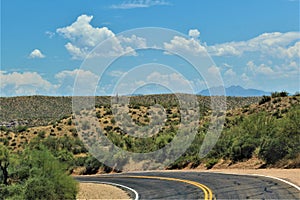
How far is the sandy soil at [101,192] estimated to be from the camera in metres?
23.1

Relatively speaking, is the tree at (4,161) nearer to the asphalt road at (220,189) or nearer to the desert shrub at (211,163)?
the asphalt road at (220,189)

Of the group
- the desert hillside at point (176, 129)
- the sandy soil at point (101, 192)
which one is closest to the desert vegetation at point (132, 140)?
the desert hillside at point (176, 129)

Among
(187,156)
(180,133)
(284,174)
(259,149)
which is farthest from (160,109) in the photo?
(284,174)

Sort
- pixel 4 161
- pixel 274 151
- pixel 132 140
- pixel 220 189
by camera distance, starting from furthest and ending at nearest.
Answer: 1. pixel 132 140
2. pixel 274 151
3. pixel 4 161
4. pixel 220 189

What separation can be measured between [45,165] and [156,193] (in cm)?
519

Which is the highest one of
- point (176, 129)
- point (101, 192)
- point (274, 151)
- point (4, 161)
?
point (176, 129)

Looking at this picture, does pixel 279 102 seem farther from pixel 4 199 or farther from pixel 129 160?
pixel 4 199

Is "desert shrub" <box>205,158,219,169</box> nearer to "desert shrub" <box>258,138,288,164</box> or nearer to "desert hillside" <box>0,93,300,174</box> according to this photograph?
"desert hillside" <box>0,93,300,174</box>

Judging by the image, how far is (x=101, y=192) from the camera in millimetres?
25094

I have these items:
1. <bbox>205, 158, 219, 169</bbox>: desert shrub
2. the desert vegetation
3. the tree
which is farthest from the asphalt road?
<bbox>205, 158, 219, 169</bbox>: desert shrub

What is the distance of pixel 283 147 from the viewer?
93.1ft

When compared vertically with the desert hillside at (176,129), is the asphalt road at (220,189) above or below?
below

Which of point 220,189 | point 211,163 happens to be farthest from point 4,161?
point 211,163

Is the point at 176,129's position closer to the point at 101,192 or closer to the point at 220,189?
the point at 101,192
